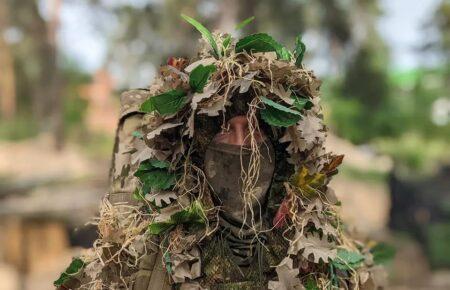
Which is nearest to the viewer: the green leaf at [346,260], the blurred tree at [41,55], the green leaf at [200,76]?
the green leaf at [200,76]

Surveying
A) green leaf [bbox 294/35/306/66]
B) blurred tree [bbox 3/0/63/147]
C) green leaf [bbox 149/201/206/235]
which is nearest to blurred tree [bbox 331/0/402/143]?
blurred tree [bbox 3/0/63/147]

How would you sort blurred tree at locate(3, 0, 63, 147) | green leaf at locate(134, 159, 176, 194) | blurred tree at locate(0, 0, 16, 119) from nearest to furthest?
green leaf at locate(134, 159, 176, 194)
blurred tree at locate(3, 0, 63, 147)
blurred tree at locate(0, 0, 16, 119)

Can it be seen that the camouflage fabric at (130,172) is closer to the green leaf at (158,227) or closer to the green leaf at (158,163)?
the green leaf at (158,227)

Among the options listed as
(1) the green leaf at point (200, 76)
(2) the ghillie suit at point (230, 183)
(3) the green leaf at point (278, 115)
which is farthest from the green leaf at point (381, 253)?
(1) the green leaf at point (200, 76)

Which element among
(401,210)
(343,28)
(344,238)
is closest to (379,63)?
(343,28)

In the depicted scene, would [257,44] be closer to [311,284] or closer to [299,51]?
[299,51]

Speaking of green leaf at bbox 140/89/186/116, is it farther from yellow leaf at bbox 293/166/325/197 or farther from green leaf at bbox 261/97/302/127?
yellow leaf at bbox 293/166/325/197

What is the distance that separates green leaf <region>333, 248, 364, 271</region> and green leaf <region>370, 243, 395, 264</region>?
56 cm

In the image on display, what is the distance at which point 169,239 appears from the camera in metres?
1.97

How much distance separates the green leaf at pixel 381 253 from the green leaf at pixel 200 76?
1.39 metres

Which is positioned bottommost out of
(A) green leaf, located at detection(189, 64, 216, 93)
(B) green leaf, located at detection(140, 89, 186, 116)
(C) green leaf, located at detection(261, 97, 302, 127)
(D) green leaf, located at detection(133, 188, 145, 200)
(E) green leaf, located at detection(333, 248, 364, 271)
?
(E) green leaf, located at detection(333, 248, 364, 271)

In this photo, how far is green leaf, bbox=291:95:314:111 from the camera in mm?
1908

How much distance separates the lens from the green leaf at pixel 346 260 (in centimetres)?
208

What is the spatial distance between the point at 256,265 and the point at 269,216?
188 mm
